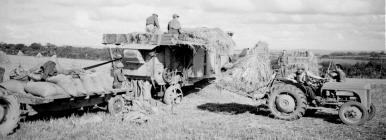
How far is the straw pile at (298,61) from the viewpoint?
20112 millimetres

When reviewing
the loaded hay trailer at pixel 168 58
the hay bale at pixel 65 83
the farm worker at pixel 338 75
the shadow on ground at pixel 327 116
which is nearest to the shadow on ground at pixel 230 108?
the loaded hay trailer at pixel 168 58

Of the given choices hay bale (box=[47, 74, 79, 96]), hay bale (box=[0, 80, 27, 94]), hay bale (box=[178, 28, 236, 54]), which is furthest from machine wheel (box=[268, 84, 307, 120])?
hay bale (box=[0, 80, 27, 94])

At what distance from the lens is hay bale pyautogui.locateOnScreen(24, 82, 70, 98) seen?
7.93 metres

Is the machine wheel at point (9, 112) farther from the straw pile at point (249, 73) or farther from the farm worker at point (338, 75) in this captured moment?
the straw pile at point (249, 73)

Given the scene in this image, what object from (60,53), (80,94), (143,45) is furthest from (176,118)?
(60,53)

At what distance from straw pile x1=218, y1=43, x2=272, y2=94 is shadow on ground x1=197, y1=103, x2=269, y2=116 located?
263cm

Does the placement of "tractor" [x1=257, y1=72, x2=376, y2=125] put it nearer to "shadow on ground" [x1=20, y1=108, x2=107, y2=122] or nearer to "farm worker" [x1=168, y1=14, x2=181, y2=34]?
"farm worker" [x1=168, y1=14, x2=181, y2=34]

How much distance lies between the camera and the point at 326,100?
9.80m

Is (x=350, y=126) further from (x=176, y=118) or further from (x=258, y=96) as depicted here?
(x=176, y=118)

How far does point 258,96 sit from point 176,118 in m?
2.59

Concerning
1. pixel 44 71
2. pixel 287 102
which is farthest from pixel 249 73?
pixel 44 71

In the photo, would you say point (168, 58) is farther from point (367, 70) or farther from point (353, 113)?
point (367, 70)

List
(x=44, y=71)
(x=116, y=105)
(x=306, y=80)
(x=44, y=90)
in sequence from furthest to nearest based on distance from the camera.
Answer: (x=116, y=105) → (x=306, y=80) → (x=44, y=71) → (x=44, y=90)

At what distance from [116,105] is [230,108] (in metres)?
4.20
